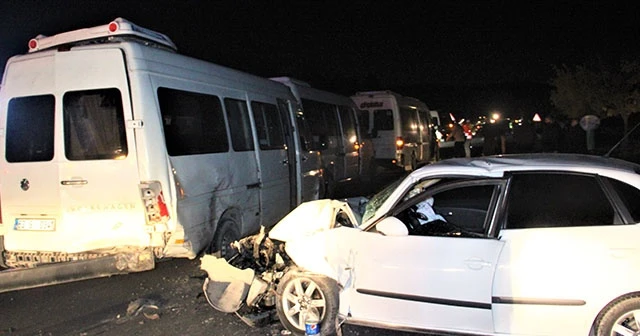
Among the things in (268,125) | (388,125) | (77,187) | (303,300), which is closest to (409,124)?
(388,125)

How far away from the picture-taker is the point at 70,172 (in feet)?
17.6

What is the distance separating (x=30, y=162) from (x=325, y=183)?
20.8ft

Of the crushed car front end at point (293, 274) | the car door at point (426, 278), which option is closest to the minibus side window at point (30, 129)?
the crushed car front end at point (293, 274)

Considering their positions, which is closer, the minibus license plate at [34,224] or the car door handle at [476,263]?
the car door handle at [476,263]

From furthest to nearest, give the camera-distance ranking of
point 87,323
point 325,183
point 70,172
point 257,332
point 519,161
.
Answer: point 325,183
point 70,172
point 87,323
point 257,332
point 519,161

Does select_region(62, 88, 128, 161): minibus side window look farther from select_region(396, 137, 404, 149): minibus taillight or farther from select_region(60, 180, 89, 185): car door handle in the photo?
select_region(396, 137, 404, 149): minibus taillight

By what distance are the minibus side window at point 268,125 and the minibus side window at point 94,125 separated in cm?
274

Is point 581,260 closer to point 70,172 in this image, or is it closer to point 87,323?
point 87,323

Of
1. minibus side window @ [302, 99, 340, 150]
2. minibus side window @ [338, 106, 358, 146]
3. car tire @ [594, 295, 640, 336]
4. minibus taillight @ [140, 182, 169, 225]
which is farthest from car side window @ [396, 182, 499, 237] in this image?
minibus side window @ [338, 106, 358, 146]

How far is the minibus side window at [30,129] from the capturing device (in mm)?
5492

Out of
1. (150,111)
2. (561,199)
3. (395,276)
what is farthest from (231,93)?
(561,199)

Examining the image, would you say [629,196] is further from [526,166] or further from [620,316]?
[620,316]

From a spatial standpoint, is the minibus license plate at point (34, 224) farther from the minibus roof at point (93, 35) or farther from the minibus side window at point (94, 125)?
the minibus roof at point (93, 35)

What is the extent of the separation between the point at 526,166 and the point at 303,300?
2.08m
